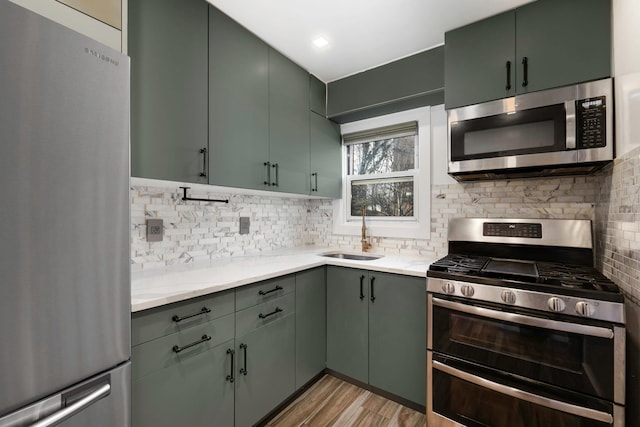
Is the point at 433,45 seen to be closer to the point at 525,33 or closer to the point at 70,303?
the point at 525,33

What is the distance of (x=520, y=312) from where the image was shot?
51.9 inches

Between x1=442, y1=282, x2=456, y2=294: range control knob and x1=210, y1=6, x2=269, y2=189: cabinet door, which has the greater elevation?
x1=210, y1=6, x2=269, y2=189: cabinet door

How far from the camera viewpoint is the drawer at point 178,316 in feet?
3.56

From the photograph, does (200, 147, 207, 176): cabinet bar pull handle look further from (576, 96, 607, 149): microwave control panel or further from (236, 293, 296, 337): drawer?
(576, 96, 607, 149): microwave control panel

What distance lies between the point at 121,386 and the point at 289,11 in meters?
1.97

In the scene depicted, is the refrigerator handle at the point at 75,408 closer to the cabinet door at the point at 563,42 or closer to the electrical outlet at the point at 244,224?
the electrical outlet at the point at 244,224

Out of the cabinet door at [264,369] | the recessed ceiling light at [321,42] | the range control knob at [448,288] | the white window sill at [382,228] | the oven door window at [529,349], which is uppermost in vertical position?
the recessed ceiling light at [321,42]

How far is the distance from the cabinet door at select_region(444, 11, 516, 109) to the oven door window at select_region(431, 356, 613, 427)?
1588 mm

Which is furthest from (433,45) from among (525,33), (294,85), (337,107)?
(294,85)

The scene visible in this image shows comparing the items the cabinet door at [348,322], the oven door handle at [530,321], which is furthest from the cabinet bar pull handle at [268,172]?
the oven door handle at [530,321]

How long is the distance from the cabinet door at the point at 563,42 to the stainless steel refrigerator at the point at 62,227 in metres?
2.03

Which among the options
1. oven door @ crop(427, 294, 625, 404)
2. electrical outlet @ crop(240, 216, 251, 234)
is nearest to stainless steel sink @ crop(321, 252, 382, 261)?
electrical outlet @ crop(240, 216, 251, 234)

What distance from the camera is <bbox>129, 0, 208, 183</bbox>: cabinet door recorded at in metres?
1.29

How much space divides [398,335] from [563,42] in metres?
1.96
